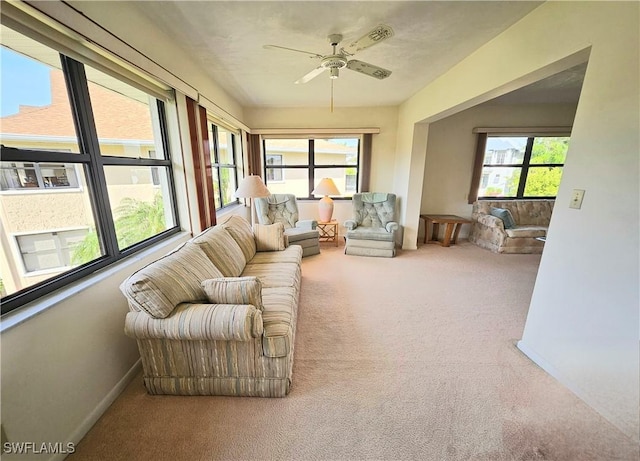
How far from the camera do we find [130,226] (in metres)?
1.90

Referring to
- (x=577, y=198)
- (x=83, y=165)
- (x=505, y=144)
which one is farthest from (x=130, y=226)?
(x=505, y=144)

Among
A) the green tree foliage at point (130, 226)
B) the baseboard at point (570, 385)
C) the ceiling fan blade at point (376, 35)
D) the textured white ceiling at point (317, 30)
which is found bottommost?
the baseboard at point (570, 385)

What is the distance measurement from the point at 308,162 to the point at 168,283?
375 cm

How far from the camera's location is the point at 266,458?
1185mm

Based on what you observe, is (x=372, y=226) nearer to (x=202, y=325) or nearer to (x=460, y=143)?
(x=460, y=143)

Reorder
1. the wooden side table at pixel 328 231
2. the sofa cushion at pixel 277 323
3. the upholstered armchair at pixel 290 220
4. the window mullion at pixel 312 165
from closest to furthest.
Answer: the sofa cushion at pixel 277 323
the upholstered armchair at pixel 290 220
the wooden side table at pixel 328 231
the window mullion at pixel 312 165

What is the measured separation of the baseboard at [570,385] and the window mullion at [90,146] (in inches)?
119

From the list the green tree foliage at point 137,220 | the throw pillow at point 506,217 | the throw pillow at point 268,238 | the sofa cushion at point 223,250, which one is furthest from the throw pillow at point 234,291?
the throw pillow at point 506,217

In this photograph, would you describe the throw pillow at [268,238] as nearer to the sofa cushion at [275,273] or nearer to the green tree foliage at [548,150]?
the sofa cushion at [275,273]

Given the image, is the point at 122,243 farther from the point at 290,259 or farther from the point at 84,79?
the point at 290,259

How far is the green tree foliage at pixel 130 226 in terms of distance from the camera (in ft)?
4.90

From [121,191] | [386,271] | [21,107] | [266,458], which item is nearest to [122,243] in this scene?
[121,191]

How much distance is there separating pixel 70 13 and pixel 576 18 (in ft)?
8.80

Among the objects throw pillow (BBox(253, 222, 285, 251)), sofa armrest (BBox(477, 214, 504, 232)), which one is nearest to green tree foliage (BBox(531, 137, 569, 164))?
sofa armrest (BBox(477, 214, 504, 232))
